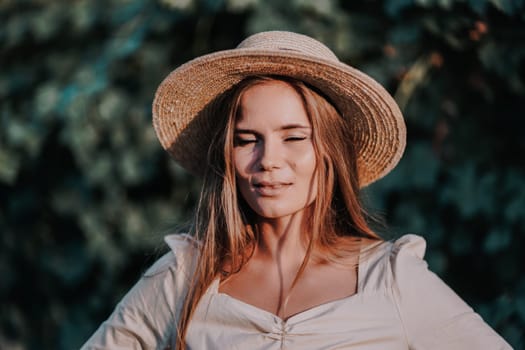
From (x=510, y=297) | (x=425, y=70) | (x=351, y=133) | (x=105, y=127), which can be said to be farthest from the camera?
(x=105, y=127)

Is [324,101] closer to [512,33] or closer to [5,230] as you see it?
[512,33]

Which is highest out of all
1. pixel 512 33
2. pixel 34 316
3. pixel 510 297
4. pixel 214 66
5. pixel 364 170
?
pixel 512 33

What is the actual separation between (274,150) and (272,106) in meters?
0.12

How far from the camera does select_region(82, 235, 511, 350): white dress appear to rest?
274 cm

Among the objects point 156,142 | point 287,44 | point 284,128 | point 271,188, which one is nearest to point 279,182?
point 271,188

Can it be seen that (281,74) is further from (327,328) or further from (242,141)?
(327,328)

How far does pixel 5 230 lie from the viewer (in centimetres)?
536

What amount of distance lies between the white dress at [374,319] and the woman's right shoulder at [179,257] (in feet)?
0.44

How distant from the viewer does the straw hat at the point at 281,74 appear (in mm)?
2861

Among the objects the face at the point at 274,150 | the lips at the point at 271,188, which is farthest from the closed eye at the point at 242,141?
the lips at the point at 271,188

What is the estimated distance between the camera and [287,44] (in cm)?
291

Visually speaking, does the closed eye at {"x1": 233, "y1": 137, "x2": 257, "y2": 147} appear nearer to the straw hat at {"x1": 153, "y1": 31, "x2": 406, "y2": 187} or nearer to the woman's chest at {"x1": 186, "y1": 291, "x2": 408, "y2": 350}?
the straw hat at {"x1": 153, "y1": 31, "x2": 406, "y2": 187}

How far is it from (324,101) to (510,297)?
109cm

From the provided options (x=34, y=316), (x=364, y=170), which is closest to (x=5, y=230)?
(x=34, y=316)
